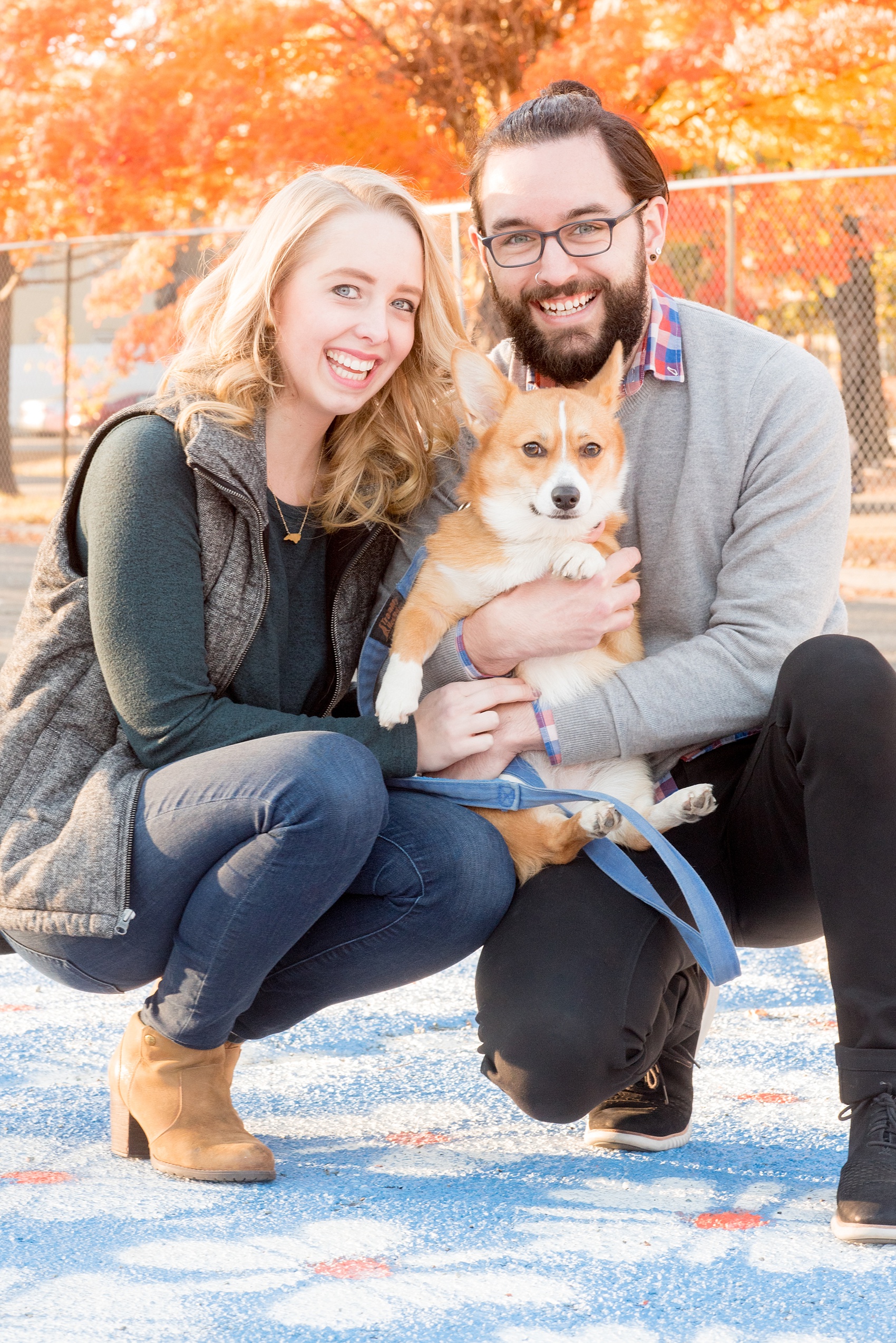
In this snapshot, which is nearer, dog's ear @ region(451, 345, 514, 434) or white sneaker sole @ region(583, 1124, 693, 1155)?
white sneaker sole @ region(583, 1124, 693, 1155)

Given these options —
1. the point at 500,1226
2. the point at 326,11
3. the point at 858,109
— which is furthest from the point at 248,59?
the point at 500,1226

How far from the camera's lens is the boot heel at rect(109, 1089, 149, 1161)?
217 cm

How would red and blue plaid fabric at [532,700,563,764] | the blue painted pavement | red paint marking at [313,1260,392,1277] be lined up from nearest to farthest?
the blue painted pavement → red paint marking at [313,1260,392,1277] → red and blue plaid fabric at [532,700,563,764]

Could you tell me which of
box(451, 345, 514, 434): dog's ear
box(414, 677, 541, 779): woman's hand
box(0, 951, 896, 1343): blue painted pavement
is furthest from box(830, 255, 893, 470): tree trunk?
box(0, 951, 896, 1343): blue painted pavement

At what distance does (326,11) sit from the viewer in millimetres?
9828

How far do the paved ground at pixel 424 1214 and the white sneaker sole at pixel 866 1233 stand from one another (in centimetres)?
2

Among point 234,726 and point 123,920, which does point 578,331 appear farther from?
point 123,920

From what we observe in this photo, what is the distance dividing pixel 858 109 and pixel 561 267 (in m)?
7.65

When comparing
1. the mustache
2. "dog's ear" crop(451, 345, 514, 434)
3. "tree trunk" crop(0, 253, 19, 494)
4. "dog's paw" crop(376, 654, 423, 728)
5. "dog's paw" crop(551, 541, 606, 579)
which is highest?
the mustache

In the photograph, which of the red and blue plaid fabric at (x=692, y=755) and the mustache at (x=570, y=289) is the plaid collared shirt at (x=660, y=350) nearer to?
the mustache at (x=570, y=289)

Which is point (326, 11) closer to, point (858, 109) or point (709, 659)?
point (858, 109)

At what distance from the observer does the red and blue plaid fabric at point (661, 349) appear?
2.54 meters

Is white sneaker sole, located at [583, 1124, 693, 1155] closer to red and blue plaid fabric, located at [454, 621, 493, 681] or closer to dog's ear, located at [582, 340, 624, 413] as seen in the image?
red and blue plaid fabric, located at [454, 621, 493, 681]

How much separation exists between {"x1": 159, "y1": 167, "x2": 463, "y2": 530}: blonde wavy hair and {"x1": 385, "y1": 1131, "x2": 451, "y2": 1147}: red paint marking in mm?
1076
